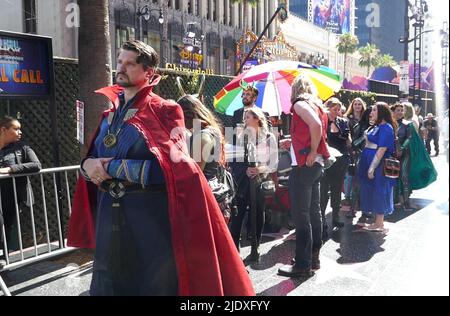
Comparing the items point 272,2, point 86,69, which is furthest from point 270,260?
point 272,2

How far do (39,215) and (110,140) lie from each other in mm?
3849

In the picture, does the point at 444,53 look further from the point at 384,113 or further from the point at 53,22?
the point at 53,22

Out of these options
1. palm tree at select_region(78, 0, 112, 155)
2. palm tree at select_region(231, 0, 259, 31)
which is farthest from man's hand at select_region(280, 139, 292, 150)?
palm tree at select_region(231, 0, 259, 31)

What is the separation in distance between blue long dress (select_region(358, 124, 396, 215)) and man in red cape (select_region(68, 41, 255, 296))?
4274 millimetres

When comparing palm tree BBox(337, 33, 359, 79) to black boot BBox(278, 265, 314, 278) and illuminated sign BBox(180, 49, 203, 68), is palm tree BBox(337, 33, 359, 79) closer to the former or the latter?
illuminated sign BBox(180, 49, 203, 68)

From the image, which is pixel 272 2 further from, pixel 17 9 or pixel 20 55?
pixel 20 55

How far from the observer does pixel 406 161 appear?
27.6ft

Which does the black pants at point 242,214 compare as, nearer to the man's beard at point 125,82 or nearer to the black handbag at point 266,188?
the black handbag at point 266,188

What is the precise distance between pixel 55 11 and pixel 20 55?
90.1 feet

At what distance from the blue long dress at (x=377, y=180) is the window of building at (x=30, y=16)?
27.8 m

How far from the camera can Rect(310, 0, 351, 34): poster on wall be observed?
255 ft

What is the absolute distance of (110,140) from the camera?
9.06 ft

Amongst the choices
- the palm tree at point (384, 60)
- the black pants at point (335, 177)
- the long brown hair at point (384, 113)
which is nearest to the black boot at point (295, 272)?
the black pants at point (335, 177)

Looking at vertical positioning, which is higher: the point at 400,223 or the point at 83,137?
the point at 83,137
